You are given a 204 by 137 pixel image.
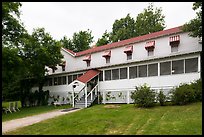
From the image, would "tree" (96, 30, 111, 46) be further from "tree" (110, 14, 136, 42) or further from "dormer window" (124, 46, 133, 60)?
"dormer window" (124, 46, 133, 60)

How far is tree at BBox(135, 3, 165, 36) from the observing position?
1870 inches

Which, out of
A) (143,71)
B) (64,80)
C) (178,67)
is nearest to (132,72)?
(143,71)

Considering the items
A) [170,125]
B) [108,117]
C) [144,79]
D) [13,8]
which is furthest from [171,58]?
[13,8]

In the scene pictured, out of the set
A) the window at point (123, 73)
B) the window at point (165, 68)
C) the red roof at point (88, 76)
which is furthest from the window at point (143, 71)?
the red roof at point (88, 76)

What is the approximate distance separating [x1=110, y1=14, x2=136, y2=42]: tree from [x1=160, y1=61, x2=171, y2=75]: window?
25.9m

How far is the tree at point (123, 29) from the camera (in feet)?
165

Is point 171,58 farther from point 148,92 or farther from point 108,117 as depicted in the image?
point 108,117

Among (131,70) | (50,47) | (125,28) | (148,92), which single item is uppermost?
(125,28)

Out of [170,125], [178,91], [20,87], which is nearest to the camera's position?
[170,125]

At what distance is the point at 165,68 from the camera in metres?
24.5

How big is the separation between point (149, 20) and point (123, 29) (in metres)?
5.53

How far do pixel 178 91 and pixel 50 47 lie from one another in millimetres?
19013

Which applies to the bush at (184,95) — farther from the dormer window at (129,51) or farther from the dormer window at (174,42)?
the dormer window at (129,51)

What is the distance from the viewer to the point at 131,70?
88.9ft
